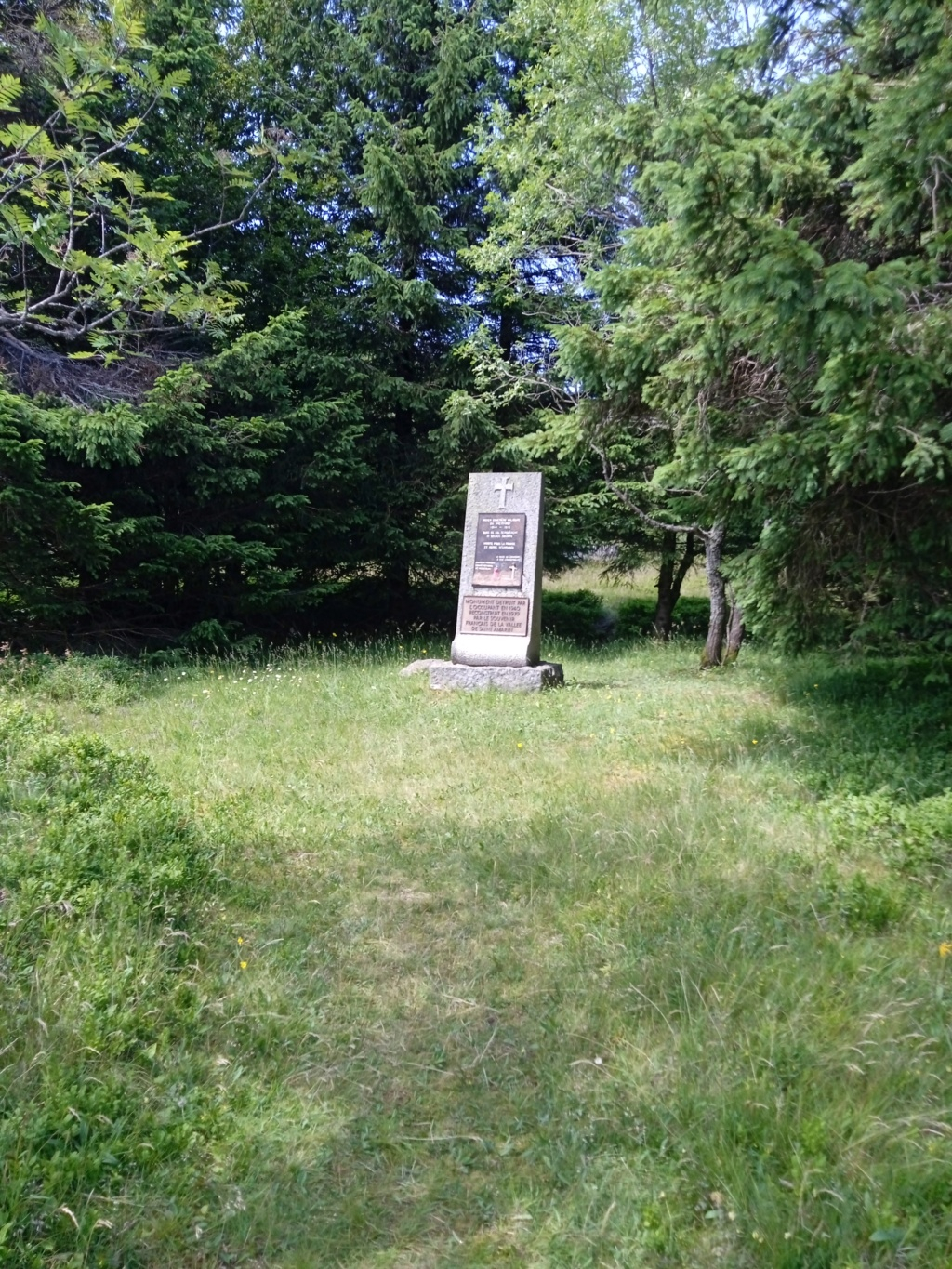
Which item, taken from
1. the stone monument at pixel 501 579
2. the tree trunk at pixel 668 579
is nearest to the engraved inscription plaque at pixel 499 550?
the stone monument at pixel 501 579

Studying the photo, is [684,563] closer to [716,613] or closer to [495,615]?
[716,613]

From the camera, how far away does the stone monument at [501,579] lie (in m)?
10.3

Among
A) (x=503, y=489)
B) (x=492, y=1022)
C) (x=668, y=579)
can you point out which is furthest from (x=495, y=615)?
(x=492, y=1022)

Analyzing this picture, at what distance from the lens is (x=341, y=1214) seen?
7.98ft

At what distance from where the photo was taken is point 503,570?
35.2 feet

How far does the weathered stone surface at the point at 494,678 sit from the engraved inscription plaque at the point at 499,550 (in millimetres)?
1235

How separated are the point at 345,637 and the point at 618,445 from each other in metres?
5.72

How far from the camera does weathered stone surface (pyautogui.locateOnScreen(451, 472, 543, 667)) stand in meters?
10.4

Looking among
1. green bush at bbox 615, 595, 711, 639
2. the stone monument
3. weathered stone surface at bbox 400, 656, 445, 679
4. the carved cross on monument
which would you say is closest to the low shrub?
weathered stone surface at bbox 400, 656, 445, 679

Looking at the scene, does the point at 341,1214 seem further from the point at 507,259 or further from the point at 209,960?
the point at 507,259

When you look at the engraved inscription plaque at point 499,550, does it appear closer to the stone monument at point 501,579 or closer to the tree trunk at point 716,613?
the stone monument at point 501,579

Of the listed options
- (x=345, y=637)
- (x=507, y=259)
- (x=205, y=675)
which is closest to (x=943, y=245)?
(x=205, y=675)

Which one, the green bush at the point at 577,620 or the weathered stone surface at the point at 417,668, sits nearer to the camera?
the weathered stone surface at the point at 417,668

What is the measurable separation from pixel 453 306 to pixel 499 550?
22.8ft
